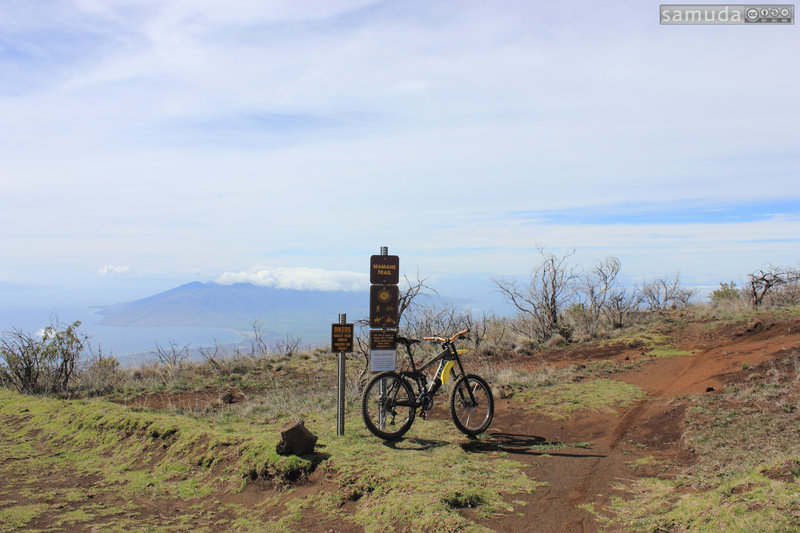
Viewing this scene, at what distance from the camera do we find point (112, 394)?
12.8 metres

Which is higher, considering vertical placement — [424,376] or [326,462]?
[424,376]

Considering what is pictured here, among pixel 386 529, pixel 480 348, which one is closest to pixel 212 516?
pixel 386 529

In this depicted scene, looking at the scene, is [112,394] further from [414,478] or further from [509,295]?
[509,295]

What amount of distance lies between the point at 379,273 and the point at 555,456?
3.28 metres

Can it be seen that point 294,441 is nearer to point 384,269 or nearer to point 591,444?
point 384,269

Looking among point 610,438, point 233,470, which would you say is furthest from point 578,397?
point 233,470

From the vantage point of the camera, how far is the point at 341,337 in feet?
22.8

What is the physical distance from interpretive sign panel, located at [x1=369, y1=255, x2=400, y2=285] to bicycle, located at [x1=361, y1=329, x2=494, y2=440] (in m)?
0.86

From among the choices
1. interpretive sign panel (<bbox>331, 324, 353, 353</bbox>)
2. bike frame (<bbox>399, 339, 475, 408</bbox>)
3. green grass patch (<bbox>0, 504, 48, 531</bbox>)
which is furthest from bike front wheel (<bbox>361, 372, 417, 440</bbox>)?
green grass patch (<bbox>0, 504, 48, 531</bbox>)

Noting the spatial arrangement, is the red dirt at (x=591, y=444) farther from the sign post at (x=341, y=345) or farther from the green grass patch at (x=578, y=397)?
the sign post at (x=341, y=345)

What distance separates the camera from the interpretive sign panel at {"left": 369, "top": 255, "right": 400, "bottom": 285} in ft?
24.3

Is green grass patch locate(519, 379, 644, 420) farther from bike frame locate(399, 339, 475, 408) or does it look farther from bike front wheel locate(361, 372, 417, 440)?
bike front wheel locate(361, 372, 417, 440)

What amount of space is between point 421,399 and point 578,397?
3806 mm

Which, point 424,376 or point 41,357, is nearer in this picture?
point 424,376
